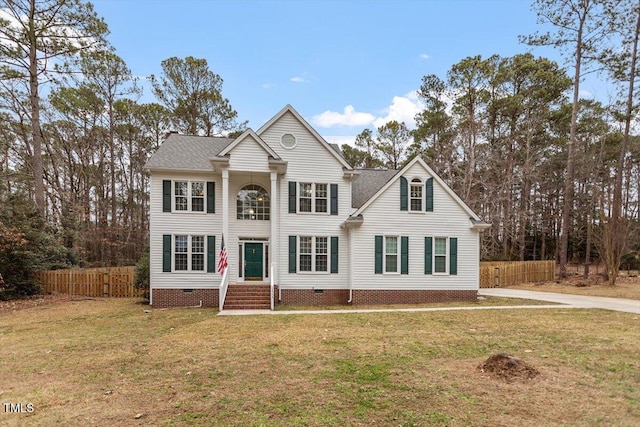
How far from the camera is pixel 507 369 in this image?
545cm

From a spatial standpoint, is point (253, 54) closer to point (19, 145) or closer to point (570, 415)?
point (19, 145)

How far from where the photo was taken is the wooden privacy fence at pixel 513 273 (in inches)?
801

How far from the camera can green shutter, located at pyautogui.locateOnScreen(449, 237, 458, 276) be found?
14.8 m

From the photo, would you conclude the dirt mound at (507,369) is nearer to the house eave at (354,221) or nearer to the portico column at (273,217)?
the house eave at (354,221)

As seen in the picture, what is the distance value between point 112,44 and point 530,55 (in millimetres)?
29451

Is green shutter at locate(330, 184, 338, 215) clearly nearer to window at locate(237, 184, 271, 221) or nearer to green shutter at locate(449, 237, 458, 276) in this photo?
window at locate(237, 184, 271, 221)

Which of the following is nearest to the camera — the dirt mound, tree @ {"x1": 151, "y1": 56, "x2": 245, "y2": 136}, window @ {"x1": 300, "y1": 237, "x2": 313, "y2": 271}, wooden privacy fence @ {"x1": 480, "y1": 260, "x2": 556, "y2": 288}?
the dirt mound

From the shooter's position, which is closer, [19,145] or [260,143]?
[260,143]

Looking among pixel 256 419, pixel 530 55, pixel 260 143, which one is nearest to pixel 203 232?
pixel 260 143

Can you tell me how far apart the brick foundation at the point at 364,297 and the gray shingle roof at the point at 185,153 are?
6881 mm

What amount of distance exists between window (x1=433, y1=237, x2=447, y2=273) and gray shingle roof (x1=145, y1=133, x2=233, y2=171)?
1090cm

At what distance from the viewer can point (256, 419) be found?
406 centimetres

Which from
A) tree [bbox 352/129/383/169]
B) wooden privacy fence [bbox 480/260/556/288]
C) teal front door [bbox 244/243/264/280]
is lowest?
wooden privacy fence [bbox 480/260/556/288]

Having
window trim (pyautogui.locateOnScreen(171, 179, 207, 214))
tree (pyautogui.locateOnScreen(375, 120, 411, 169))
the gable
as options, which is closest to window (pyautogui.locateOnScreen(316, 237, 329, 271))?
the gable
